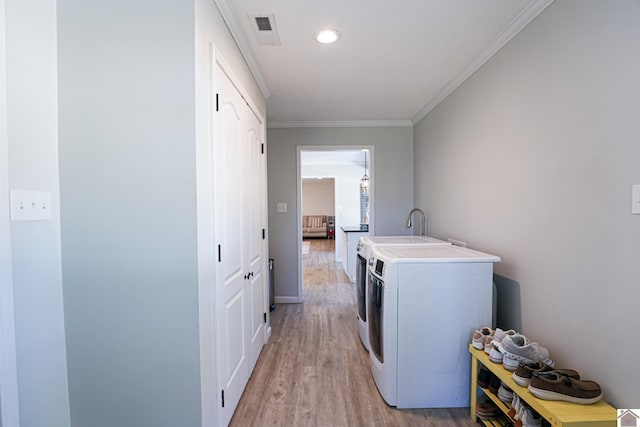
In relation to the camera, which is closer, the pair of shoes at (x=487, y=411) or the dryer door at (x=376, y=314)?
the pair of shoes at (x=487, y=411)

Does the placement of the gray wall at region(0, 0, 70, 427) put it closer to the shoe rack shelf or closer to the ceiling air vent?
the ceiling air vent

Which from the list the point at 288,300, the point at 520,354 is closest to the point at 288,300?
the point at 288,300

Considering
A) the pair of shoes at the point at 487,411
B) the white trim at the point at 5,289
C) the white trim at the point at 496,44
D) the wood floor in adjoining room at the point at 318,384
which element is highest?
the white trim at the point at 496,44

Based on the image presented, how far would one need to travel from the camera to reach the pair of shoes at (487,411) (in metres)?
1.70

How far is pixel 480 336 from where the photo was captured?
1728 mm

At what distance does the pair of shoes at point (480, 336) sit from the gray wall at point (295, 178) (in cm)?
229

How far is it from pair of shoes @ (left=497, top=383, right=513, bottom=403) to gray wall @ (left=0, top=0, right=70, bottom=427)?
2130 millimetres

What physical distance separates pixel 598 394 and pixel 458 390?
80 centimetres

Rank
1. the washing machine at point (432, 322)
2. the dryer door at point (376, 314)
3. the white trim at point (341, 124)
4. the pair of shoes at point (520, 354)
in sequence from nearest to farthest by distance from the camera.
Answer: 1. the pair of shoes at point (520, 354)
2. the washing machine at point (432, 322)
3. the dryer door at point (376, 314)
4. the white trim at point (341, 124)

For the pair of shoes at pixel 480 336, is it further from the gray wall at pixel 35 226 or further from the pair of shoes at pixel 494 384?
the gray wall at pixel 35 226

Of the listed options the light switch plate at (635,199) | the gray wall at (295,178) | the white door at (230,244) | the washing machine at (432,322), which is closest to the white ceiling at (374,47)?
the white door at (230,244)

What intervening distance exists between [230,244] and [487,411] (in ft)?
5.87

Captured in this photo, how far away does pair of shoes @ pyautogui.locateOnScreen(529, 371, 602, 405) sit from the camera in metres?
1.22

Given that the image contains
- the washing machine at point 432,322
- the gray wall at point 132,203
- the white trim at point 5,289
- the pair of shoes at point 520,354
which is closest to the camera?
the white trim at point 5,289
